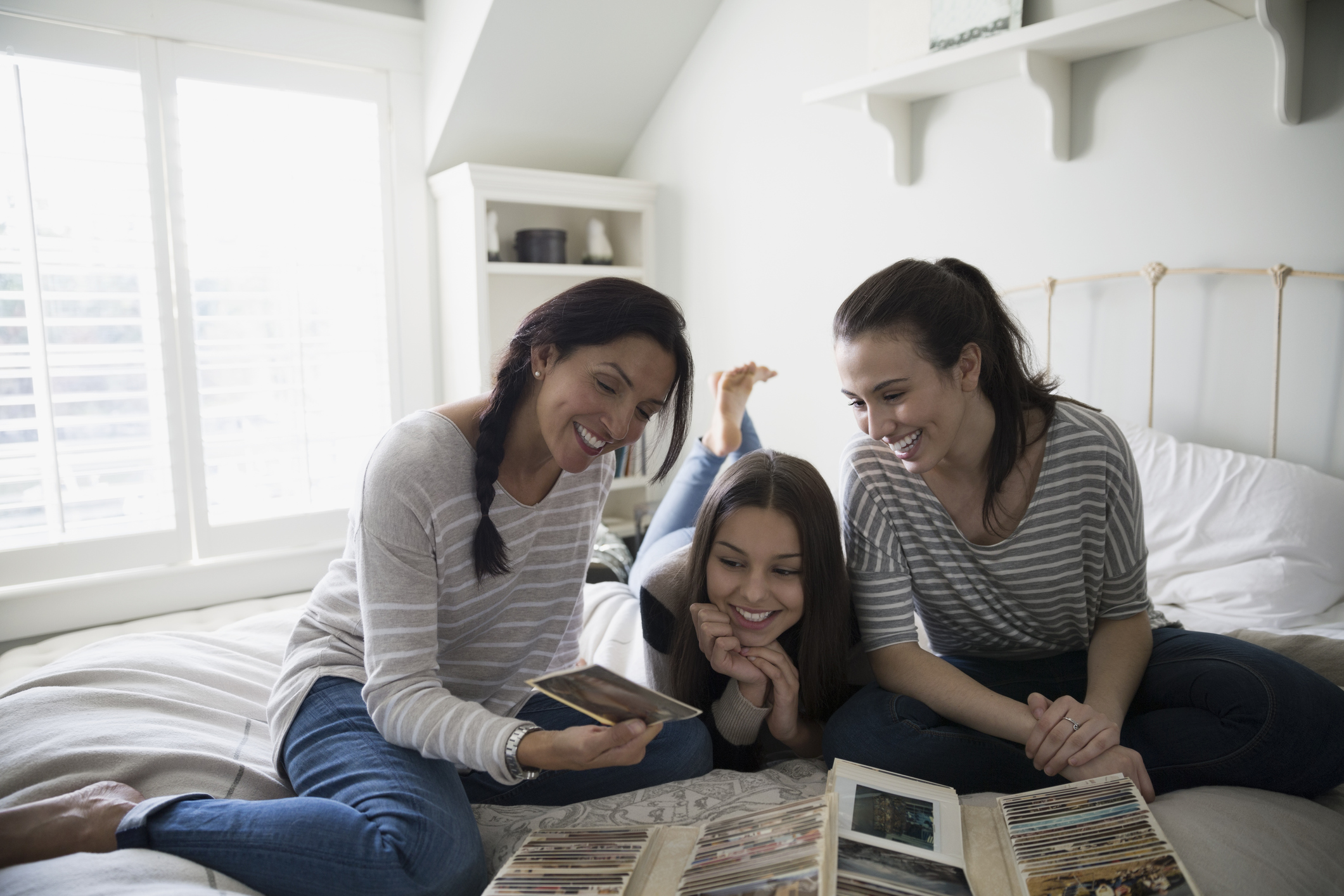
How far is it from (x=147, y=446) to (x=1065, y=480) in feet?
7.72

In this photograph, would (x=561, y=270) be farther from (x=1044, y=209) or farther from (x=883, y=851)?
(x=883, y=851)

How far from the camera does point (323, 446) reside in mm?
2812

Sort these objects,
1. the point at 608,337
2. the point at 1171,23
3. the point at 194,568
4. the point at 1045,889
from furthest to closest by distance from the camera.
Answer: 1. the point at 194,568
2. the point at 1171,23
3. the point at 608,337
4. the point at 1045,889

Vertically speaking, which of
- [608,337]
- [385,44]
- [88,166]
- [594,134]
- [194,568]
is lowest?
[194,568]

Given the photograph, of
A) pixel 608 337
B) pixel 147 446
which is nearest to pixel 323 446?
pixel 147 446

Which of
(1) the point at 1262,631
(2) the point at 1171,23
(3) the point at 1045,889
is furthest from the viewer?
(2) the point at 1171,23

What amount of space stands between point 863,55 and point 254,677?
2.13 m

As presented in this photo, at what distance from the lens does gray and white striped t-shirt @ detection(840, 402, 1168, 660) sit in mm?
1321

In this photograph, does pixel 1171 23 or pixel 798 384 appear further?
pixel 798 384

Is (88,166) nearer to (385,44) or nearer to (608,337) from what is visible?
(385,44)

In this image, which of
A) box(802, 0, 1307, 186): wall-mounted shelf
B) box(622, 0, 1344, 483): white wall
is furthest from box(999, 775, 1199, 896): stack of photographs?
box(802, 0, 1307, 186): wall-mounted shelf

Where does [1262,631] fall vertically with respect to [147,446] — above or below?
below

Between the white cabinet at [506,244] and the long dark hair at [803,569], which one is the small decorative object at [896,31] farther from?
the long dark hair at [803,569]

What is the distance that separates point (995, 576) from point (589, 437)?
0.63m
